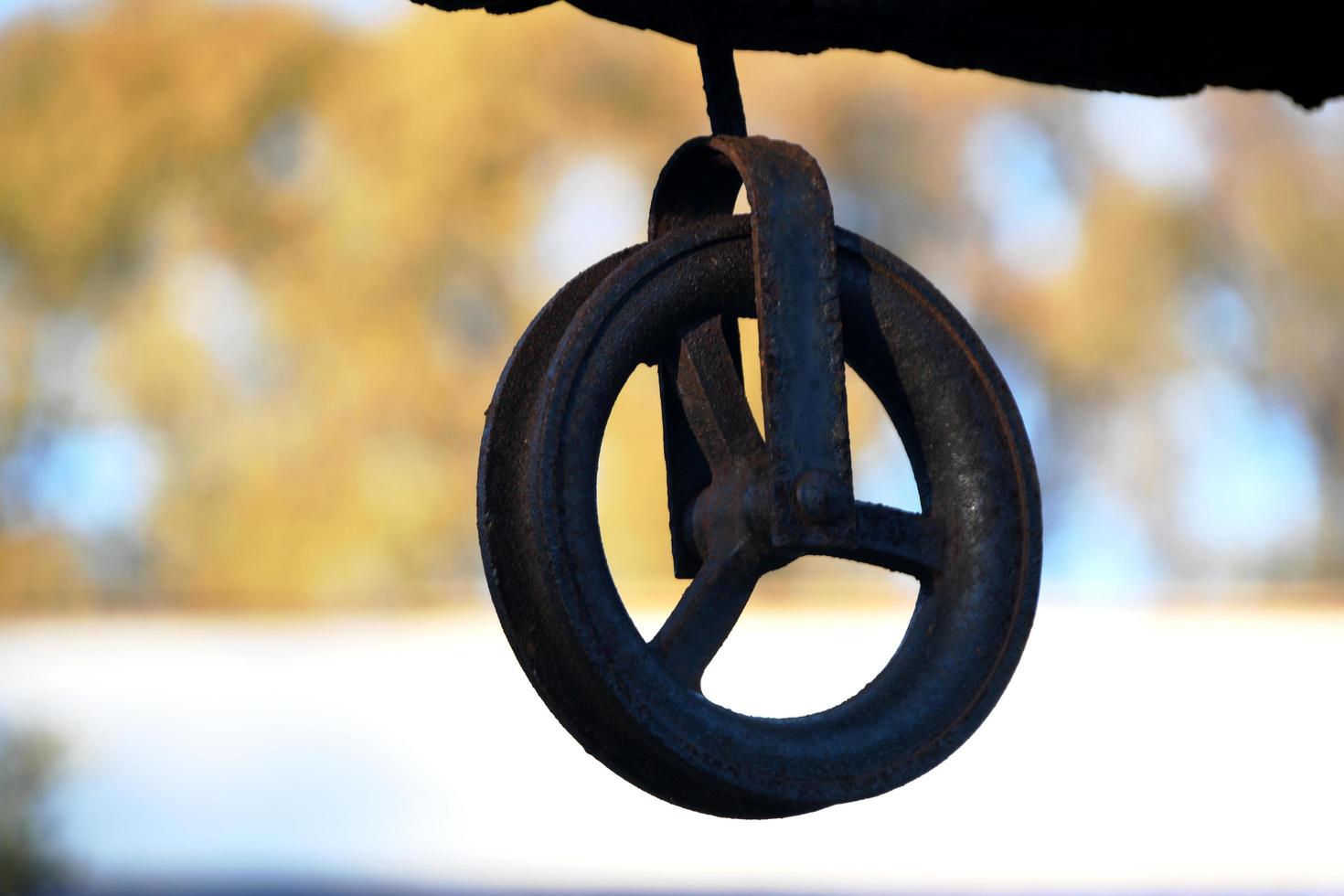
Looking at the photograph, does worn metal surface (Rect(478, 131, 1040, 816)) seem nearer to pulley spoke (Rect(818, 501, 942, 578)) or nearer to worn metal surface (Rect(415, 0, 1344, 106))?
pulley spoke (Rect(818, 501, 942, 578))

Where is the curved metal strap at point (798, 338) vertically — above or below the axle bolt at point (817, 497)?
above

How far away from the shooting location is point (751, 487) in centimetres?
265

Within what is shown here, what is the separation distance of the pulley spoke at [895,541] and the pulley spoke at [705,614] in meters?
0.13

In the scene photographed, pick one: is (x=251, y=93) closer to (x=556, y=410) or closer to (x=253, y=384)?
(x=253, y=384)

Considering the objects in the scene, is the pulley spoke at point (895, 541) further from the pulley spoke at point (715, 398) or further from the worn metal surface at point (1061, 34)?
the worn metal surface at point (1061, 34)

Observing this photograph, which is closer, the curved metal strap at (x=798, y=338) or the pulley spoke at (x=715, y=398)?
the curved metal strap at (x=798, y=338)

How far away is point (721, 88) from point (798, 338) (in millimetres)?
475

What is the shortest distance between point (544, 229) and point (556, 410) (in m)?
16.0

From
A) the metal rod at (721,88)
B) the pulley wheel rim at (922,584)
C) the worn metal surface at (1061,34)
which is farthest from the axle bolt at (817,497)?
the worn metal surface at (1061,34)

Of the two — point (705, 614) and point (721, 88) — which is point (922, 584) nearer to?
point (705, 614)

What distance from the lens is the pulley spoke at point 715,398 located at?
2.72m

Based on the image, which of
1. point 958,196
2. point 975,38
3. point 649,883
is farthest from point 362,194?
point 975,38

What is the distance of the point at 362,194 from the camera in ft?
61.8

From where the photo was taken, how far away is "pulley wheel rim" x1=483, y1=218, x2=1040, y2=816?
244 cm
